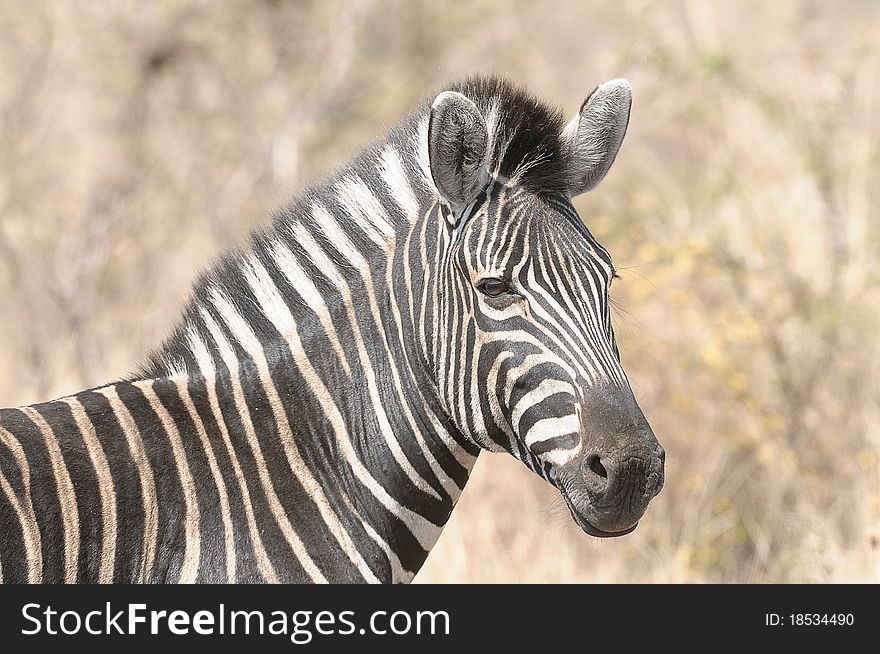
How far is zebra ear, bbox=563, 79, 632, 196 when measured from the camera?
3.98 meters

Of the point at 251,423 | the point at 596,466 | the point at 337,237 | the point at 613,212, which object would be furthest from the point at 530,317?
the point at 613,212

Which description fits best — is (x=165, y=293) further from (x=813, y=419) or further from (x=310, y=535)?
(x=310, y=535)

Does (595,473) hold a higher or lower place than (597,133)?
lower

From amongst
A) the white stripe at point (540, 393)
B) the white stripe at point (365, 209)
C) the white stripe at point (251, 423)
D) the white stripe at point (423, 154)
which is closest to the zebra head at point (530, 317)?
the white stripe at point (540, 393)

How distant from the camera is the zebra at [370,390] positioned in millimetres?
3412

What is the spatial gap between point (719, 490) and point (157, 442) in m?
6.40

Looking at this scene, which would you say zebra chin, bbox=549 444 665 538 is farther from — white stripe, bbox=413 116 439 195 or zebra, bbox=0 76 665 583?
white stripe, bbox=413 116 439 195

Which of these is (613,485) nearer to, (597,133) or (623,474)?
(623,474)

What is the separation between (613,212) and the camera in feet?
36.2

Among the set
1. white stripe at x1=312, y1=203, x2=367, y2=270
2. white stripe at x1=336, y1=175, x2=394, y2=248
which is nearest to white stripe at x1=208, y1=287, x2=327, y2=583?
white stripe at x1=312, y1=203, x2=367, y2=270

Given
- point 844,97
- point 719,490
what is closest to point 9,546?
point 719,490

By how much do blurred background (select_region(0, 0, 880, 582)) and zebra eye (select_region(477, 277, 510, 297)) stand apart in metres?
2.13

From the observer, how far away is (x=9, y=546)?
10.8 ft

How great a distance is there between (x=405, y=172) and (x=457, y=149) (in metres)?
0.42
